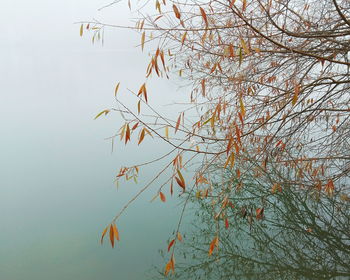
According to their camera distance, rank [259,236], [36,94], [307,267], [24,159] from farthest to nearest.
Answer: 1. [36,94]
2. [24,159]
3. [259,236]
4. [307,267]

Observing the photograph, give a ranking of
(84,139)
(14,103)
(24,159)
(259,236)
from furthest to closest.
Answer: (14,103), (84,139), (24,159), (259,236)

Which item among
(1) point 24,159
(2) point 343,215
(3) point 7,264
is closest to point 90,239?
(3) point 7,264

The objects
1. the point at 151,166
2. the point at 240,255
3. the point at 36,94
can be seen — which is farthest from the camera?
the point at 36,94

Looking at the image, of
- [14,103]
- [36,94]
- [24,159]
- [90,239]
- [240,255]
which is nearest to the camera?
[240,255]

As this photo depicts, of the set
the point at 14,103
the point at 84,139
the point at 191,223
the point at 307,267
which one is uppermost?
the point at 14,103

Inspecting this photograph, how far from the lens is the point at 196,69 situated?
2461 millimetres

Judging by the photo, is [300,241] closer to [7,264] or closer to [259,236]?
[259,236]

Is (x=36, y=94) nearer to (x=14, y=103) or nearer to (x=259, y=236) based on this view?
(x=14, y=103)

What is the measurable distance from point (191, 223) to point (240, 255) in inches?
21.7

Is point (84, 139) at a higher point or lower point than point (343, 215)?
higher

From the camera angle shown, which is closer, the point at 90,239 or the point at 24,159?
the point at 90,239

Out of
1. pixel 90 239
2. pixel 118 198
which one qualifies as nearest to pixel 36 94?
pixel 118 198

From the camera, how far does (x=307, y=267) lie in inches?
85.4

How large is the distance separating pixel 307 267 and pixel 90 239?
56.3 inches
